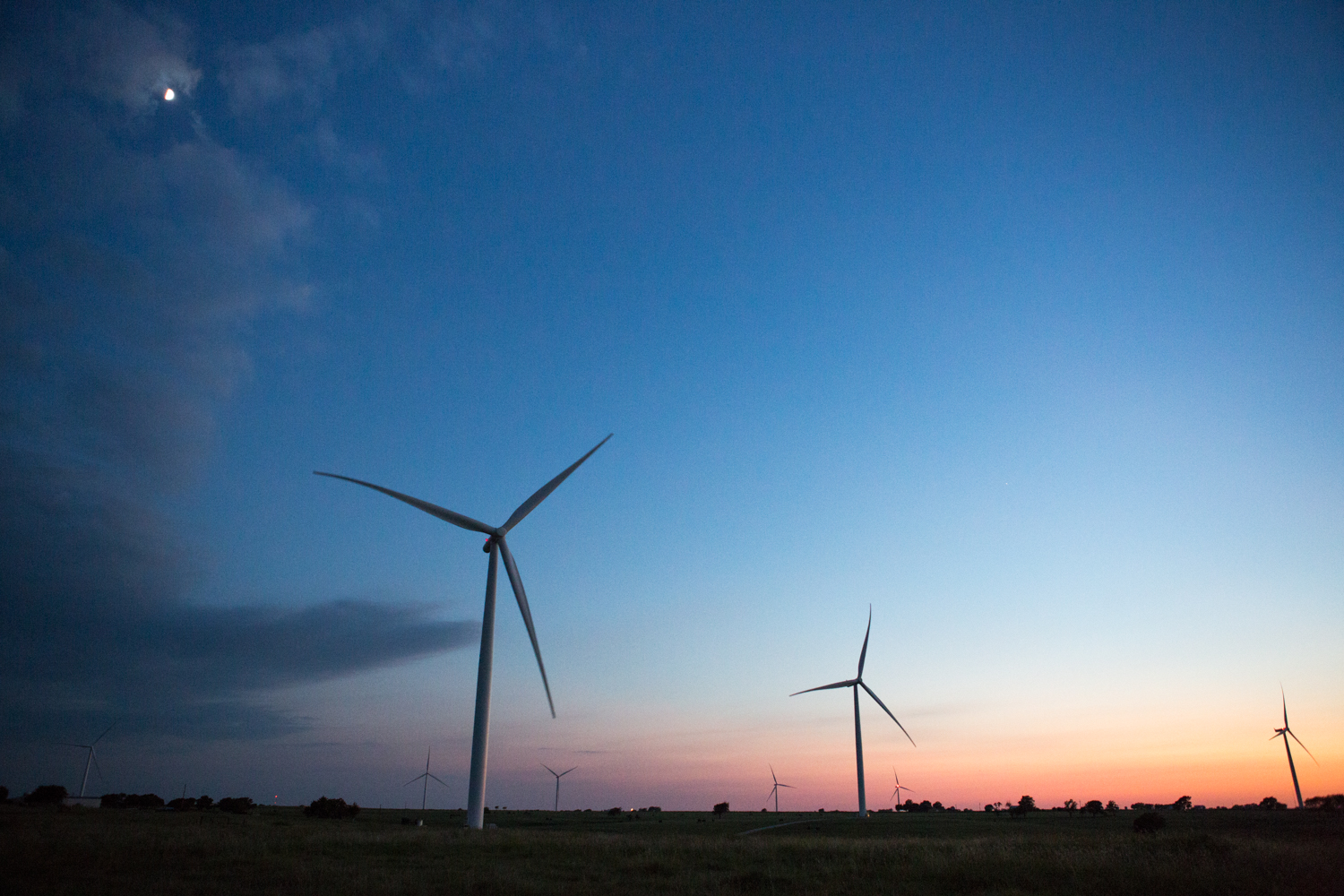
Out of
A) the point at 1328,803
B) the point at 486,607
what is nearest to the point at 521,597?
the point at 486,607

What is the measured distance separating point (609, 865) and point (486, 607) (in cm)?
2813

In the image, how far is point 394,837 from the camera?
35812mm

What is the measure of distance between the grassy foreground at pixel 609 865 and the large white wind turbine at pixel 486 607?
11.4 m

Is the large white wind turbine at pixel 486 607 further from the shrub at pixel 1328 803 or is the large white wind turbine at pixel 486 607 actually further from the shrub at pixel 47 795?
the shrub at pixel 1328 803

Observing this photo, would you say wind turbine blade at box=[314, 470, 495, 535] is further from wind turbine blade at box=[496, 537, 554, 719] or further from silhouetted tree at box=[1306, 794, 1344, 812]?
silhouetted tree at box=[1306, 794, 1344, 812]

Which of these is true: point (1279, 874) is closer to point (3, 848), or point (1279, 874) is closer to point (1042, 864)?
point (1042, 864)

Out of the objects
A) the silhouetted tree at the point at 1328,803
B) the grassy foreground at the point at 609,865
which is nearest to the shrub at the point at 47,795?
the grassy foreground at the point at 609,865

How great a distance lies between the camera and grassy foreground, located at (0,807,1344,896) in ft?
72.3

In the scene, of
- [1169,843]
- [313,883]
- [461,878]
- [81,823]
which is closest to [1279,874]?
[1169,843]

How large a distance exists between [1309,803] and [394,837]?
12503 centimetres

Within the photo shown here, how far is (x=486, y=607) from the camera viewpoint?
53594mm

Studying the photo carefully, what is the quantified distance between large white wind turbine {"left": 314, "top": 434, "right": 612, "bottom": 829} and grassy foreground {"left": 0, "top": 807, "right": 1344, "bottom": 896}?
11.4 m

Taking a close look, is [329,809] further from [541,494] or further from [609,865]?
[609,865]

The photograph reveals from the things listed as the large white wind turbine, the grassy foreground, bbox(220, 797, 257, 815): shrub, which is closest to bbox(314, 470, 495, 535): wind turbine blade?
the large white wind turbine
